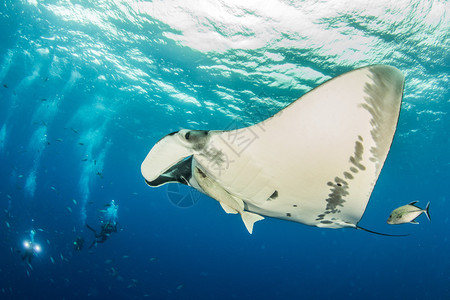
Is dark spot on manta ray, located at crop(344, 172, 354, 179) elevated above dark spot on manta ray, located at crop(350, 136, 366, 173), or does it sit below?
below

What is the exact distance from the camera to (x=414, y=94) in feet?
40.5

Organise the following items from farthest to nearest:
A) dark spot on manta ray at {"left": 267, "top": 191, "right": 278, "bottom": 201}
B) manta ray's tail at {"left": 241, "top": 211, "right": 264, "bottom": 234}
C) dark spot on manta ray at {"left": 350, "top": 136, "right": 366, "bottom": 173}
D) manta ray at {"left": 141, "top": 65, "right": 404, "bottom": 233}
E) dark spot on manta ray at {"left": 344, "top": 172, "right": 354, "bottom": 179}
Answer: manta ray's tail at {"left": 241, "top": 211, "right": 264, "bottom": 234}
dark spot on manta ray at {"left": 267, "top": 191, "right": 278, "bottom": 201}
dark spot on manta ray at {"left": 344, "top": 172, "right": 354, "bottom": 179}
dark spot on manta ray at {"left": 350, "top": 136, "right": 366, "bottom": 173}
manta ray at {"left": 141, "top": 65, "right": 404, "bottom": 233}

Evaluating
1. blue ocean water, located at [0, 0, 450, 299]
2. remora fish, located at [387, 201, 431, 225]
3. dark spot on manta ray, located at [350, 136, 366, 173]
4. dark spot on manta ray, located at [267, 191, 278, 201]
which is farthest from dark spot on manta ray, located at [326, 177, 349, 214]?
blue ocean water, located at [0, 0, 450, 299]

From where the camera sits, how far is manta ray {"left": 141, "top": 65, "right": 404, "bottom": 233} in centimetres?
186

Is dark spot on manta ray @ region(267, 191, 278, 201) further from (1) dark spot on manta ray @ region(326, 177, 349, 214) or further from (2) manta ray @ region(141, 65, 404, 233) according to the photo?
(1) dark spot on manta ray @ region(326, 177, 349, 214)

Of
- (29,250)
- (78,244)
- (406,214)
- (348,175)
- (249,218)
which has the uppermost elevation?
(406,214)

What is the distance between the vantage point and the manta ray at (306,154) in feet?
6.11

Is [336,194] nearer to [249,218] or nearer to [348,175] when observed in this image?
[348,175]

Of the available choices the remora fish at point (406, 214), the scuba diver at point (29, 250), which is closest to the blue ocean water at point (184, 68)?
the scuba diver at point (29, 250)

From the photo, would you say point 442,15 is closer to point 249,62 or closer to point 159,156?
point 249,62

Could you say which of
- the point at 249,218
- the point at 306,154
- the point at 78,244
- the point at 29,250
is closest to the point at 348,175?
the point at 306,154

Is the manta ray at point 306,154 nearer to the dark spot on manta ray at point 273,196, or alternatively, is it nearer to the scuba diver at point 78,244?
the dark spot on manta ray at point 273,196

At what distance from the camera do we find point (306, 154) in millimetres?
2326

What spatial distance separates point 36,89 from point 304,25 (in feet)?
73.3
